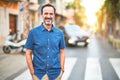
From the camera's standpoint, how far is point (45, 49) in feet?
14.0

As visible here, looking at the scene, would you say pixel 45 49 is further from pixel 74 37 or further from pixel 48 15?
pixel 74 37

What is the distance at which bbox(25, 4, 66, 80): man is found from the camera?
424 centimetres

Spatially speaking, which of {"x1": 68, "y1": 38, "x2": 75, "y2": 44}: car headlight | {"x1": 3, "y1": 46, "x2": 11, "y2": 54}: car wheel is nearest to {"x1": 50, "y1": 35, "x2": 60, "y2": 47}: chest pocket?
{"x1": 3, "y1": 46, "x2": 11, "y2": 54}: car wheel

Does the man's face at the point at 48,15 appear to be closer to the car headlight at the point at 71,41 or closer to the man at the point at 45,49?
the man at the point at 45,49

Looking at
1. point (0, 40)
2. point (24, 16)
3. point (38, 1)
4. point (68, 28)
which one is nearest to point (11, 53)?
point (0, 40)

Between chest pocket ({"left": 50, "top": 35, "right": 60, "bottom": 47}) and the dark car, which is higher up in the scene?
chest pocket ({"left": 50, "top": 35, "right": 60, "bottom": 47})

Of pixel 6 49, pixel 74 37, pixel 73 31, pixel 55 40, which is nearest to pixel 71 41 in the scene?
pixel 74 37

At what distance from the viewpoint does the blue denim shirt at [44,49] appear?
13.9 ft

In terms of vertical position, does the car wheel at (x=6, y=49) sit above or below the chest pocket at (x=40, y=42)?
below

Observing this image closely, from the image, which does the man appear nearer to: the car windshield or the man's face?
the man's face

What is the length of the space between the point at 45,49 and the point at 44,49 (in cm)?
1

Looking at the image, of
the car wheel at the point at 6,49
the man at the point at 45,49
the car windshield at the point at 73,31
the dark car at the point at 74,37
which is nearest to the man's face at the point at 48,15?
the man at the point at 45,49

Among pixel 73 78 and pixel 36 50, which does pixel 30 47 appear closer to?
pixel 36 50

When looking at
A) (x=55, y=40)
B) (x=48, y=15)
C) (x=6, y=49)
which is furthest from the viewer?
(x=6, y=49)
